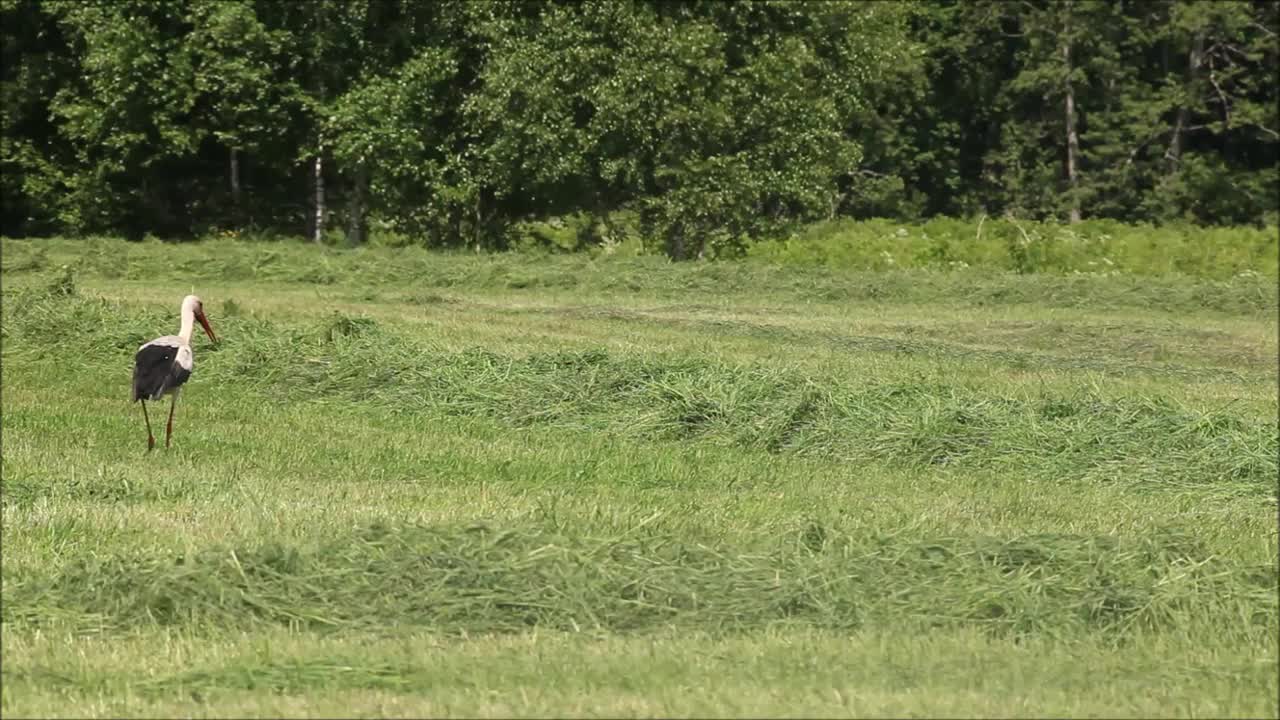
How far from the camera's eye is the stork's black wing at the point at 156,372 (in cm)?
1520

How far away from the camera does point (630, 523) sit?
442 inches

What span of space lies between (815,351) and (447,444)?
28.1 feet

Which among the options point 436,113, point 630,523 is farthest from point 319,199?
point 630,523

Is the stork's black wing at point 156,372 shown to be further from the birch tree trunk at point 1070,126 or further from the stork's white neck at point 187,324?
the birch tree trunk at point 1070,126

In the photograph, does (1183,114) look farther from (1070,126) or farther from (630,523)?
(630,523)

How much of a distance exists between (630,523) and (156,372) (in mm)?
5730

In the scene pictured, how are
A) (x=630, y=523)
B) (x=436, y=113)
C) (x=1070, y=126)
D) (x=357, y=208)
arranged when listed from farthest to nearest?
(x=1070, y=126), (x=357, y=208), (x=436, y=113), (x=630, y=523)

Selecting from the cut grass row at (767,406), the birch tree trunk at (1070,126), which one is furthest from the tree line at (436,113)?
the cut grass row at (767,406)

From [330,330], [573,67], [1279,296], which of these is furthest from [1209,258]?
[330,330]

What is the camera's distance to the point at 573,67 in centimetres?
3803

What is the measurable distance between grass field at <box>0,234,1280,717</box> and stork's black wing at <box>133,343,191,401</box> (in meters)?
0.53

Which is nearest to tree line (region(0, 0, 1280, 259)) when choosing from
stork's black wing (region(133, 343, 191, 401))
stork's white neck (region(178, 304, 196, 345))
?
stork's white neck (region(178, 304, 196, 345))

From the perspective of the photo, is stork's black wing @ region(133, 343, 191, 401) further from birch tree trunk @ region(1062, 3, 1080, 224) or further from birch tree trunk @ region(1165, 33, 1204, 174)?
birch tree trunk @ region(1165, 33, 1204, 174)

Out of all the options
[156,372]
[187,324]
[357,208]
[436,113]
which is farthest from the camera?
[357,208]
